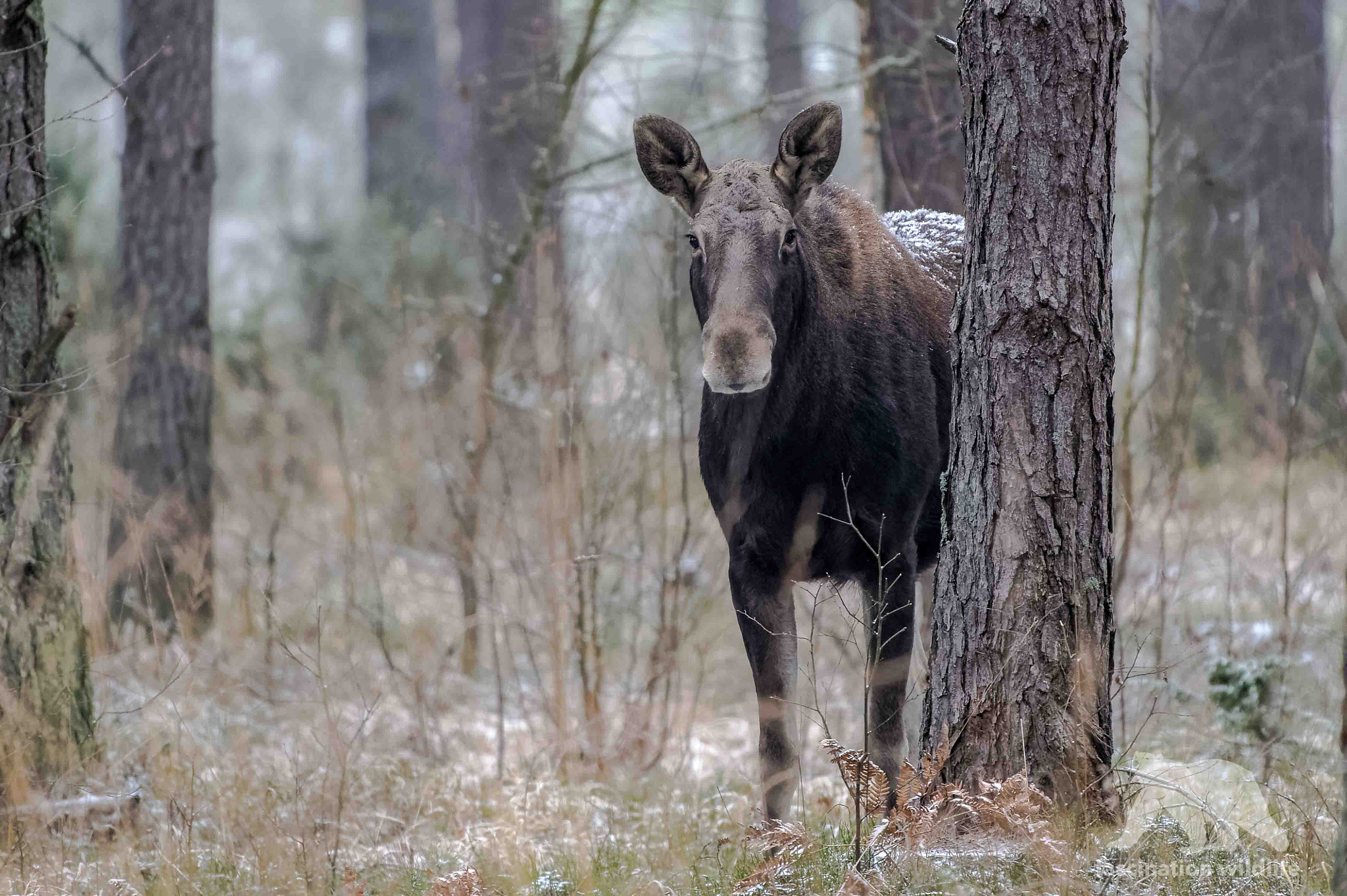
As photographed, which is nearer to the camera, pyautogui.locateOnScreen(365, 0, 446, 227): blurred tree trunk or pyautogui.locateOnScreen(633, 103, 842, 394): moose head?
pyautogui.locateOnScreen(633, 103, 842, 394): moose head

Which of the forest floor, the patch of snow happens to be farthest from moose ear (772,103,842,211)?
the forest floor

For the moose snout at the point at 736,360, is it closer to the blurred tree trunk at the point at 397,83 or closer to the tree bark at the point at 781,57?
the tree bark at the point at 781,57

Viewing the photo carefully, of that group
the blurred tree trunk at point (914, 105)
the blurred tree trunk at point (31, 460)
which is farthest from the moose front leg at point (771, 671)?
the blurred tree trunk at point (914, 105)

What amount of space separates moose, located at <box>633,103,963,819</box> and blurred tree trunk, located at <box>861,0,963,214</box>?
7.77 ft

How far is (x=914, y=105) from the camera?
7.20m

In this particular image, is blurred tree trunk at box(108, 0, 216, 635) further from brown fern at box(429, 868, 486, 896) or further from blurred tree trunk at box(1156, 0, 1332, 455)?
blurred tree trunk at box(1156, 0, 1332, 455)

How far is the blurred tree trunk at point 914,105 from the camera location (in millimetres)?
7117

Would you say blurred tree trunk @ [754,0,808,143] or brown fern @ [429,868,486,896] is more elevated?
blurred tree trunk @ [754,0,808,143]

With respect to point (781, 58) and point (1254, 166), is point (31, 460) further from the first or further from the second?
point (1254, 166)

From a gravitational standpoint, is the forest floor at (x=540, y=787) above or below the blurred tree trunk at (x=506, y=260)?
below

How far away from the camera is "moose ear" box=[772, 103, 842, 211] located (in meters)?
4.71

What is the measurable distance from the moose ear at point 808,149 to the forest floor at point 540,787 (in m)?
2.09

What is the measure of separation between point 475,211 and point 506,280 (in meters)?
0.55

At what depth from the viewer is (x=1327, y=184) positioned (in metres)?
9.26
